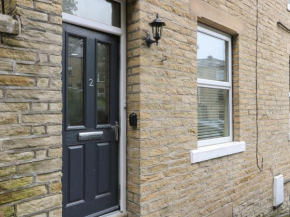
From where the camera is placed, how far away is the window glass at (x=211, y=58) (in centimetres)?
366

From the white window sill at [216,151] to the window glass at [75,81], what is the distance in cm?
146

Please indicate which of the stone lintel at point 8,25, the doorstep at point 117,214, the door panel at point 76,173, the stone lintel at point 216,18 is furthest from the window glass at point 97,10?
the doorstep at point 117,214

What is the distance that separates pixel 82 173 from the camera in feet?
8.31

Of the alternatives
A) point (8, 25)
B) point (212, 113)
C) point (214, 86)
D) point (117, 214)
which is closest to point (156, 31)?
point (8, 25)

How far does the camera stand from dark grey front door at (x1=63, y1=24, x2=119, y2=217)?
244cm

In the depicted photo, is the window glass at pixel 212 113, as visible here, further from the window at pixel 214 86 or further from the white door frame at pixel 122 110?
the white door frame at pixel 122 110

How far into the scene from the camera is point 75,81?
2.51 meters

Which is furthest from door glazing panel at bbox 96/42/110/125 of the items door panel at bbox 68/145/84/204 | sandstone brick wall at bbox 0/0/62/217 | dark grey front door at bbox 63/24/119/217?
sandstone brick wall at bbox 0/0/62/217

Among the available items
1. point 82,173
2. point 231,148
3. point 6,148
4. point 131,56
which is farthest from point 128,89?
point 231,148

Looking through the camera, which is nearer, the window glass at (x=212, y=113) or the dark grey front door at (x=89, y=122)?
the dark grey front door at (x=89, y=122)

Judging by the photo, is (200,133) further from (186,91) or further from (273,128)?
(273,128)

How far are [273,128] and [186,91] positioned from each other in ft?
8.40

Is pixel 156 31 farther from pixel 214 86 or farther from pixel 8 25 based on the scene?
pixel 214 86

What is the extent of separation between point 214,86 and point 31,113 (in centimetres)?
267
